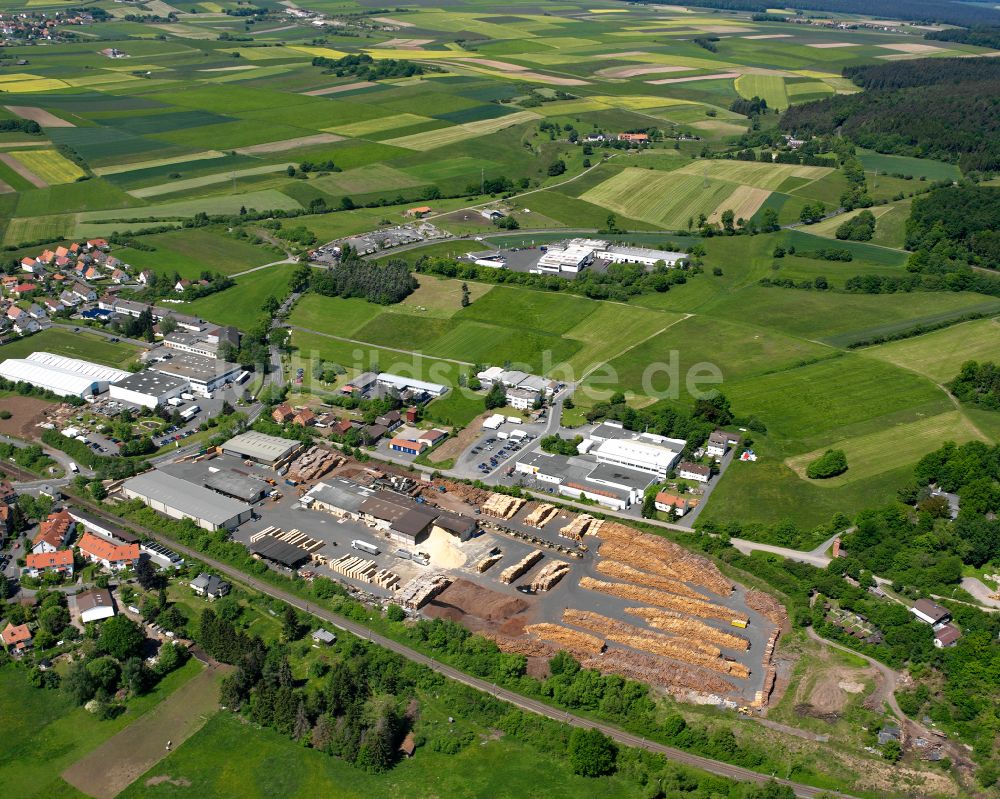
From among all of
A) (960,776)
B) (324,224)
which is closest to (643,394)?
(960,776)

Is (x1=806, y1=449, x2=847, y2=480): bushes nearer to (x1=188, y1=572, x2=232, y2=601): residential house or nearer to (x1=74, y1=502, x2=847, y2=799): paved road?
(x1=74, y1=502, x2=847, y2=799): paved road

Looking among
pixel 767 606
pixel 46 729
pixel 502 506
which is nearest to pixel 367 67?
pixel 502 506

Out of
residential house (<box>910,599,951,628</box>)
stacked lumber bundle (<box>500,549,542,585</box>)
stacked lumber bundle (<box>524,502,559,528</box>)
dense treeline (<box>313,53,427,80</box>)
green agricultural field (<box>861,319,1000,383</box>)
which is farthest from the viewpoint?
dense treeline (<box>313,53,427,80</box>)

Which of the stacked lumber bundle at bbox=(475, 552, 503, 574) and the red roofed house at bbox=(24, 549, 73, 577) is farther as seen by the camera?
the stacked lumber bundle at bbox=(475, 552, 503, 574)

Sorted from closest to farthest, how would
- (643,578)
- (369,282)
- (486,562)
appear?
(643,578)
(486,562)
(369,282)

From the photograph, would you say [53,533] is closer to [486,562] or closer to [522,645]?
[486,562]

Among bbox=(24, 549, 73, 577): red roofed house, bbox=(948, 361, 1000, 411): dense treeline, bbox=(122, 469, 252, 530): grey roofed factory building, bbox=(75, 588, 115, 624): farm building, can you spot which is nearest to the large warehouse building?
bbox=(122, 469, 252, 530): grey roofed factory building

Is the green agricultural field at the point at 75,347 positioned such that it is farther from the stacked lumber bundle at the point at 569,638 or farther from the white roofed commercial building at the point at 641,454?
the stacked lumber bundle at the point at 569,638

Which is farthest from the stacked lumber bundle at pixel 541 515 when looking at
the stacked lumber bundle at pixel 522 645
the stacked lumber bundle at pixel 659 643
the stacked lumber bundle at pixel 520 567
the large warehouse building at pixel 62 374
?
the large warehouse building at pixel 62 374
